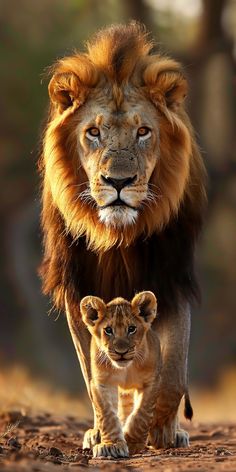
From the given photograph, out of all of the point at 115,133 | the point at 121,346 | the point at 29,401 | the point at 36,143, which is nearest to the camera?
the point at 121,346

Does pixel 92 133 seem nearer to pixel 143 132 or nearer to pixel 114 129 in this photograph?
pixel 114 129

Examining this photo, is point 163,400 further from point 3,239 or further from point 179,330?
point 3,239

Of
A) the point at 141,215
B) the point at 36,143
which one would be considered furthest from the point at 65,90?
the point at 36,143

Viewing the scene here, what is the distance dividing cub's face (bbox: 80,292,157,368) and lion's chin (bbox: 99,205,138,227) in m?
0.35

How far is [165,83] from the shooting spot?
21.4 ft

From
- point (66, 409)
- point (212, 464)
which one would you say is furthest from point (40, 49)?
point (212, 464)

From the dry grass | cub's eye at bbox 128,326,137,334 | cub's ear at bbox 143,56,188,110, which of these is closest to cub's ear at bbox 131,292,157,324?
cub's eye at bbox 128,326,137,334

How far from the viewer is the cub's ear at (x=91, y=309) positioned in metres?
6.03

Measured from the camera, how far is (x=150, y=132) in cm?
638

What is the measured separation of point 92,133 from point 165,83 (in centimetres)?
45

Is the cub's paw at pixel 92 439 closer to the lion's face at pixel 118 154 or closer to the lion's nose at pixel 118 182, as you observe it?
the lion's face at pixel 118 154

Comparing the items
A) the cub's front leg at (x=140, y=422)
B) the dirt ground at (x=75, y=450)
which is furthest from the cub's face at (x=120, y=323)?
the dirt ground at (x=75, y=450)

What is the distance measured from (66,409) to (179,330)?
4.26 m

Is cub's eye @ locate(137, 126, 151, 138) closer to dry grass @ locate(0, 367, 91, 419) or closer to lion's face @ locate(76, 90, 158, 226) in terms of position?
lion's face @ locate(76, 90, 158, 226)
